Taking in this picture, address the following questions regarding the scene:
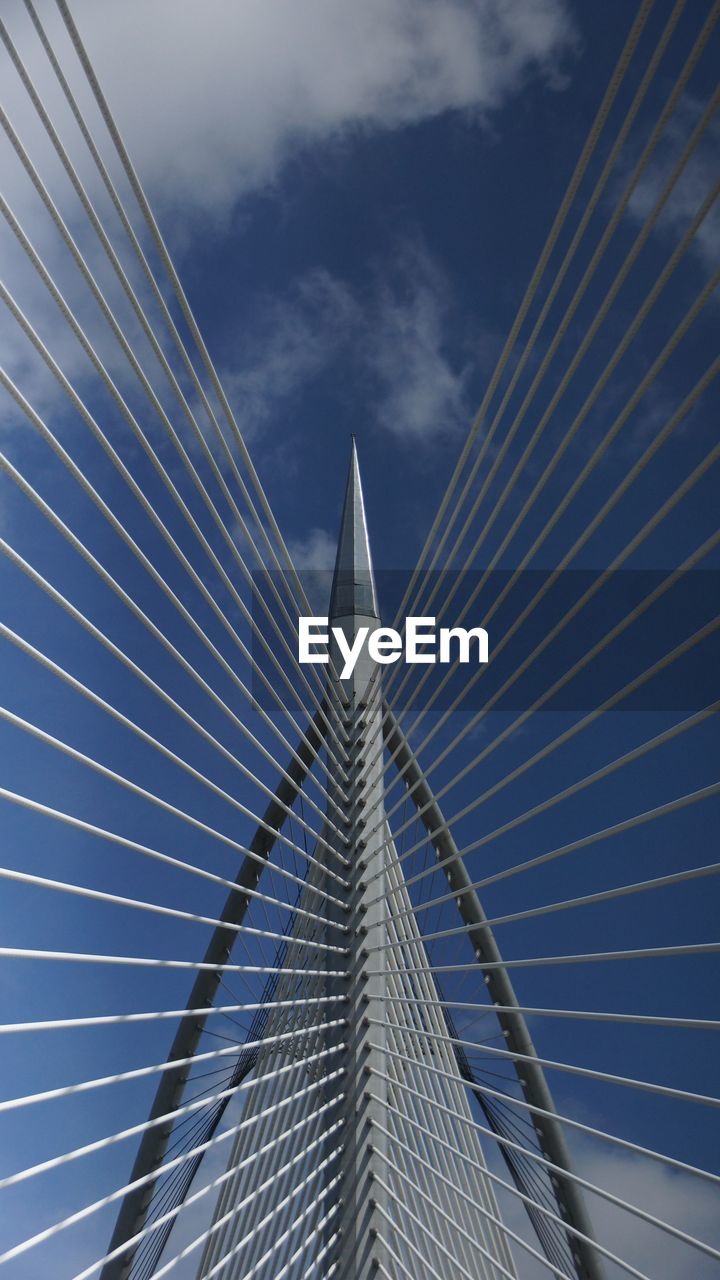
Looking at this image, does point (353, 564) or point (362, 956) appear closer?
point (362, 956)

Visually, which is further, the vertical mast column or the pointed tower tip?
the pointed tower tip

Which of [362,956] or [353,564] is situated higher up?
[353,564]

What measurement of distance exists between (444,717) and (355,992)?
4.94 feet

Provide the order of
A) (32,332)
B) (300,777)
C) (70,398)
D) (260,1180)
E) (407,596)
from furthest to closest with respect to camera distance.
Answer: (300,777), (260,1180), (407,596), (70,398), (32,332)

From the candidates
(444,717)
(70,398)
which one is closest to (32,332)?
(70,398)

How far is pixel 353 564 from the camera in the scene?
23.0 feet

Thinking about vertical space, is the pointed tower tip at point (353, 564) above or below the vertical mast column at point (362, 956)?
above

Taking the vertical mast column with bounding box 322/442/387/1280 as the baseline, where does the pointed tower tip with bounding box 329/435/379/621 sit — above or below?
above

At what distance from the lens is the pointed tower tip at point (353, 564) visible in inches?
264

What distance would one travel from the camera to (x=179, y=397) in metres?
3.71

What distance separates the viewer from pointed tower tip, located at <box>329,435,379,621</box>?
6695 mm

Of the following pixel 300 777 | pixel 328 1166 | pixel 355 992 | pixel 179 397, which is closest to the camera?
pixel 179 397

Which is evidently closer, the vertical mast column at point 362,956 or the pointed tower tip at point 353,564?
the vertical mast column at point 362,956

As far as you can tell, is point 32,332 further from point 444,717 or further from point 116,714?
point 444,717
